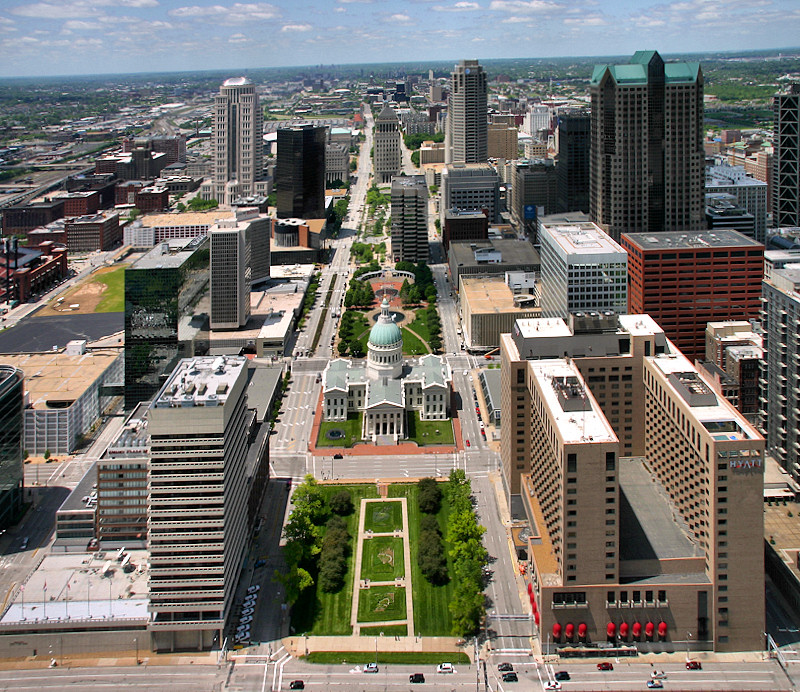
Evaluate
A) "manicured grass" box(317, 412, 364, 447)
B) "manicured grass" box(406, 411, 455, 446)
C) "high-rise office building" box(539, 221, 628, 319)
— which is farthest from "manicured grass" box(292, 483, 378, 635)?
"high-rise office building" box(539, 221, 628, 319)

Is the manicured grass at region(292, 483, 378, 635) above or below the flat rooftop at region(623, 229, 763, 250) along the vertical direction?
below

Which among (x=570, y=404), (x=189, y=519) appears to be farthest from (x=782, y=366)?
(x=189, y=519)

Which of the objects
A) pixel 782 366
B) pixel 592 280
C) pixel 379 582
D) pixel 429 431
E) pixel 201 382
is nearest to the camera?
pixel 201 382

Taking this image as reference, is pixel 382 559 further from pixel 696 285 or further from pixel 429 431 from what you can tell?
pixel 696 285

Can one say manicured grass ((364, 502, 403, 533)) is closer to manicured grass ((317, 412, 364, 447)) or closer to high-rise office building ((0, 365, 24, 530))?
manicured grass ((317, 412, 364, 447))

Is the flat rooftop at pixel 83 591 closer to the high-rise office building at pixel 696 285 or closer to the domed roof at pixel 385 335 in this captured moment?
the domed roof at pixel 385 335

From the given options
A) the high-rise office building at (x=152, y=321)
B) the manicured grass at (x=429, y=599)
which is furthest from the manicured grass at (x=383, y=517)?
the high-rise office building at (x=152, y=321)
